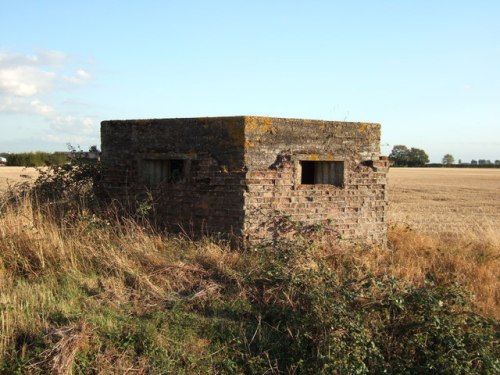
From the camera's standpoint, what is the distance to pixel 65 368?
4.29m

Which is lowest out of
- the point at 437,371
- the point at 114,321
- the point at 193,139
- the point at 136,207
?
the point at 437,371

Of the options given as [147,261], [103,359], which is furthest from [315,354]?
[147,261]

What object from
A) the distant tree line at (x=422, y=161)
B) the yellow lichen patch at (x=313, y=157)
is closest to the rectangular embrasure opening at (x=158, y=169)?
the yellow lichen patch at (x=313, y=157)

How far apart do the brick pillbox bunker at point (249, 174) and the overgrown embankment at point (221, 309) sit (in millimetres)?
605

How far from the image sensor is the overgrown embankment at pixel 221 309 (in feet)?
15.3

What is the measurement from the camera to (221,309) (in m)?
5.50

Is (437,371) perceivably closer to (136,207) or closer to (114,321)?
(114,321)

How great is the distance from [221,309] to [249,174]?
2.39 metres

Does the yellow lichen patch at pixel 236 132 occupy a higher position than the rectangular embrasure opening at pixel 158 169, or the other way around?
the yellow lichen patch at pixel 236 132

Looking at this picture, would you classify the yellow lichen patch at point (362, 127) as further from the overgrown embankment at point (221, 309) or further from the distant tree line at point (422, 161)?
the distant tree line at point (422, 161)

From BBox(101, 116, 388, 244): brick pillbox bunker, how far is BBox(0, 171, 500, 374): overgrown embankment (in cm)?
61

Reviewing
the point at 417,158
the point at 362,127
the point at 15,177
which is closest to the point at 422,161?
the point at 417,158

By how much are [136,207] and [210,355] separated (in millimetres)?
4101

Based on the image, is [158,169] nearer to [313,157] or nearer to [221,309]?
[313,157]
